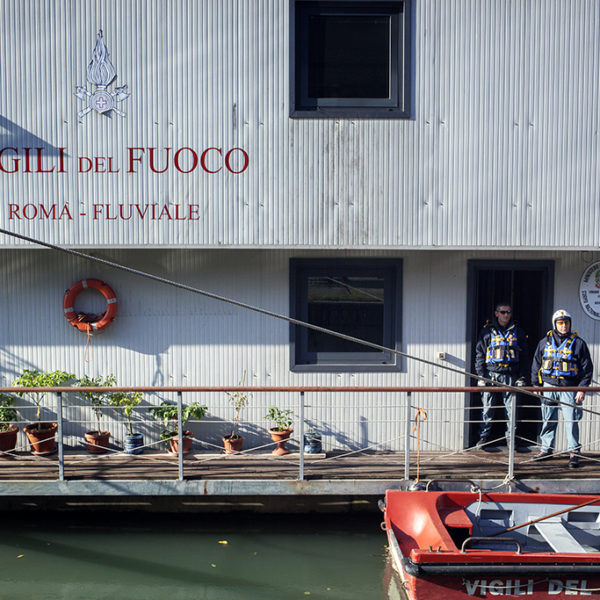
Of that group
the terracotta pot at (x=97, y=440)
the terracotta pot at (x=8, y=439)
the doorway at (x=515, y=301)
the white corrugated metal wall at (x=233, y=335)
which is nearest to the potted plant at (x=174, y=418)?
the white corrugated metal wall at (x=233, y=335)

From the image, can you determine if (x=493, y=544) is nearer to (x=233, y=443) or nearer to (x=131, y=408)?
(x=233, y=443)

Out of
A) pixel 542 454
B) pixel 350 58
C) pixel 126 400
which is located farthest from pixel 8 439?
pixel 542 454

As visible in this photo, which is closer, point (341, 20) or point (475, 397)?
point (341, 20)

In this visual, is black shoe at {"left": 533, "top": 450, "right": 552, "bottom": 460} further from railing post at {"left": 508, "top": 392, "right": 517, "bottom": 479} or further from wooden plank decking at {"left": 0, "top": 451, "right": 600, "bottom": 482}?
railing post at {"left": 508, "top": 392, "right": 517, "bottom": 479}

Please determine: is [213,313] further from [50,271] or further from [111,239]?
[50,271]

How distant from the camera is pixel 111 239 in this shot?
720cm

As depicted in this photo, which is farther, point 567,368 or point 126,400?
point 126,400

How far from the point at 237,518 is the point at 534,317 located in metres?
4.37

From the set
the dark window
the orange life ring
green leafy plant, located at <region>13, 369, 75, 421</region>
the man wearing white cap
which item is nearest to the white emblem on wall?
the orange life ring

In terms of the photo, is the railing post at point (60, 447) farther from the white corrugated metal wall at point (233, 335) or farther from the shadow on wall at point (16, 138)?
the shadow on wall at point (16, 138)

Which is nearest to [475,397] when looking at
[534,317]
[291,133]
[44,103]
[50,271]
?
[534,317]

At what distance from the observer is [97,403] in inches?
301

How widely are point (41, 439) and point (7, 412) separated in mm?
604

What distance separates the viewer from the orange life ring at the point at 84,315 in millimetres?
7527
